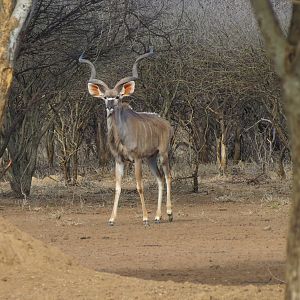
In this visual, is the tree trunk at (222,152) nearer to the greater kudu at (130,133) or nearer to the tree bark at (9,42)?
the greater kudu at (130,133)

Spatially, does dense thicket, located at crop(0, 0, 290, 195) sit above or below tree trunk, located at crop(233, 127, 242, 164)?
above

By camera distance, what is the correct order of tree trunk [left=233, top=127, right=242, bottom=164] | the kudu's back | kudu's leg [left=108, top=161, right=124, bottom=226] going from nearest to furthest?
kudu's leg [left=108, top=161, right=124, bottom=226] → the kudu's back → tree trunk [left=233, top=127, right=242, bottom=164]

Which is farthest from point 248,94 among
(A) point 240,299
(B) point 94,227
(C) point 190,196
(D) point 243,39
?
(A) point 240,299

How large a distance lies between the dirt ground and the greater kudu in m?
0.92

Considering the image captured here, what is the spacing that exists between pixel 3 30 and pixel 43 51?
11.2 metres

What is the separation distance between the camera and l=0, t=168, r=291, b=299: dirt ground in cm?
839

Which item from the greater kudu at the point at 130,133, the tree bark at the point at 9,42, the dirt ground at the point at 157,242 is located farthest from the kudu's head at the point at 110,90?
the tree bark at the point at 9,42

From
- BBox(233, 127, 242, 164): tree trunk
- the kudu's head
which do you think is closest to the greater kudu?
the kudu's head

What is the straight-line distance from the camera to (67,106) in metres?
30.3

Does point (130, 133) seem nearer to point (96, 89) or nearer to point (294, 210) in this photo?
point (96, 89)

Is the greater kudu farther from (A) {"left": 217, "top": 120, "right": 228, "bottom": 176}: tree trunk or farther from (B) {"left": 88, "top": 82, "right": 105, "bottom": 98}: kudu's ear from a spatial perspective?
(A) {"left": 217, "top": 120, "right": 228, "bottom": 176}: tree trunk

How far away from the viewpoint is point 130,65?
23.6m

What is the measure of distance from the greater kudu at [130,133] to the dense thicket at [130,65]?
1.50m

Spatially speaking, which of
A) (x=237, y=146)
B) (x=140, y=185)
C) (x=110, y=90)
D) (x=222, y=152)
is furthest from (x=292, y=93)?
(x=237, y=146)
